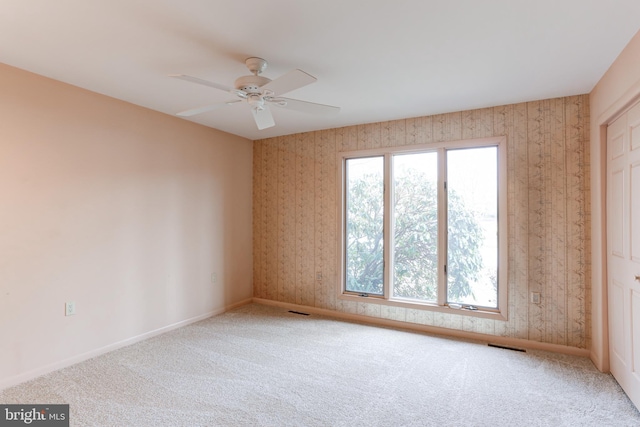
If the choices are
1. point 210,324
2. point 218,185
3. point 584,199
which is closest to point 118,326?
point 210,324

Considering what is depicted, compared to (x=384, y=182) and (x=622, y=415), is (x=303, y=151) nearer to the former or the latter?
(x=384, y=182)

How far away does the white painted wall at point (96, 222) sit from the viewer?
2514mm

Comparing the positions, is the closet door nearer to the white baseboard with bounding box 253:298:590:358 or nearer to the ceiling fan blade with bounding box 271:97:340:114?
the white baseboard with bounding box 253:298:590:358

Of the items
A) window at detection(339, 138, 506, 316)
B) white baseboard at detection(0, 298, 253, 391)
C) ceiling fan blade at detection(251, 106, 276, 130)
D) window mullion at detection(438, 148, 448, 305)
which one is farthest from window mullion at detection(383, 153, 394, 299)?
white baseboard at detection(0, 298, 253, 391)

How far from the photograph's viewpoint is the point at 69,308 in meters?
2.80

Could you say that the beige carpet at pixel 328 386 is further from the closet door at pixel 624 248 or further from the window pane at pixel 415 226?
the window pane at pixel 415 226

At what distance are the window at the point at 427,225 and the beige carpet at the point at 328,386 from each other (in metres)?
0.60

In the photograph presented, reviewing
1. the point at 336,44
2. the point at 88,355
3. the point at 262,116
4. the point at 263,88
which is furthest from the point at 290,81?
the point at 88,355

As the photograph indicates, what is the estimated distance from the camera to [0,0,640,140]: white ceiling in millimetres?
1793

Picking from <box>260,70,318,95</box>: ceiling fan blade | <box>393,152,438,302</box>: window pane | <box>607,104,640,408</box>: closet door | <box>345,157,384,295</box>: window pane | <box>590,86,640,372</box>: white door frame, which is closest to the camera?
<box>260,70,318,95</box>: ceiling fan blade

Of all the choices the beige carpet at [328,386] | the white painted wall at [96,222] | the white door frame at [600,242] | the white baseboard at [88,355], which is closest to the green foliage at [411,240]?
the beige carpet at [328,386]

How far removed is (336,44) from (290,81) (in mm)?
428

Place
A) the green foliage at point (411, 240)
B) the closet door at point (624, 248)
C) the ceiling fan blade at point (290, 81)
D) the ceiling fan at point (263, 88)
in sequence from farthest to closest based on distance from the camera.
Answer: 1. the green foliage at point (411, 240)
2. the closet door at point (624, 248)
3. the ceiling fan at point (263, 88)
4. the ceiling fan blade at point (290, 81)

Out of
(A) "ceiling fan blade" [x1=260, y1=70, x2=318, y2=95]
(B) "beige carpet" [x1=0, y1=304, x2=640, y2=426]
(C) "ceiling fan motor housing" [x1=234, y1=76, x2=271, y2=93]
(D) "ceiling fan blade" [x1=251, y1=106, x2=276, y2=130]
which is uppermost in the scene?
(C) "ceiling fan motor housing" [x1=234, y1=76, x2=271, y2=93]
